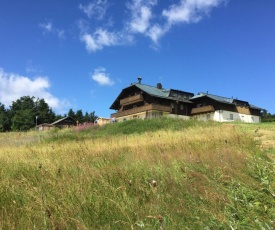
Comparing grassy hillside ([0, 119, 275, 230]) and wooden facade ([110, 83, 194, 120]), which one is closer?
grassy hillside ([0, 119, 275, 230])

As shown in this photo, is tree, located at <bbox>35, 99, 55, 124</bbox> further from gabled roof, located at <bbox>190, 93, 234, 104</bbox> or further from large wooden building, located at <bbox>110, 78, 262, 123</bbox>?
gabled roof, located at <bbox>190, 93, 234, 104</bbox>

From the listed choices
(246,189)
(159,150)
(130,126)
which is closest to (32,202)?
(246,189)

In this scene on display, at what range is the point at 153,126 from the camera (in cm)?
2641

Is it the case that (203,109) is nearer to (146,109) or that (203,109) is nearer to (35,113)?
(146,109)

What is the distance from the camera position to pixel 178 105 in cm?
5306

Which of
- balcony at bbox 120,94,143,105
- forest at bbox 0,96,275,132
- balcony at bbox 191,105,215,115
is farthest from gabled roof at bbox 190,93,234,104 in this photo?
forest at bbox 0,96,275,132

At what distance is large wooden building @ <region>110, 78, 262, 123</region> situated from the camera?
164 ft

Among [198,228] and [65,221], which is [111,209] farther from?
[198,228]

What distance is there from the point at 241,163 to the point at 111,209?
10.3 feet

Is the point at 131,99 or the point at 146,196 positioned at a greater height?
the point at 131,99

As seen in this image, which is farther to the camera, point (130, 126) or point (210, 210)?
point (130, 126)

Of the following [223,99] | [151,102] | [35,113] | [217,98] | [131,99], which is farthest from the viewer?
[35,113]

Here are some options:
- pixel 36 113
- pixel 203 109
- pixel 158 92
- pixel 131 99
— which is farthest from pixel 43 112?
pixel 203 109

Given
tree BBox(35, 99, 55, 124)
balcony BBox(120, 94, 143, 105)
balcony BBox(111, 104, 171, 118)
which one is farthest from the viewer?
tree BBox(35, 99, 55, 124)
